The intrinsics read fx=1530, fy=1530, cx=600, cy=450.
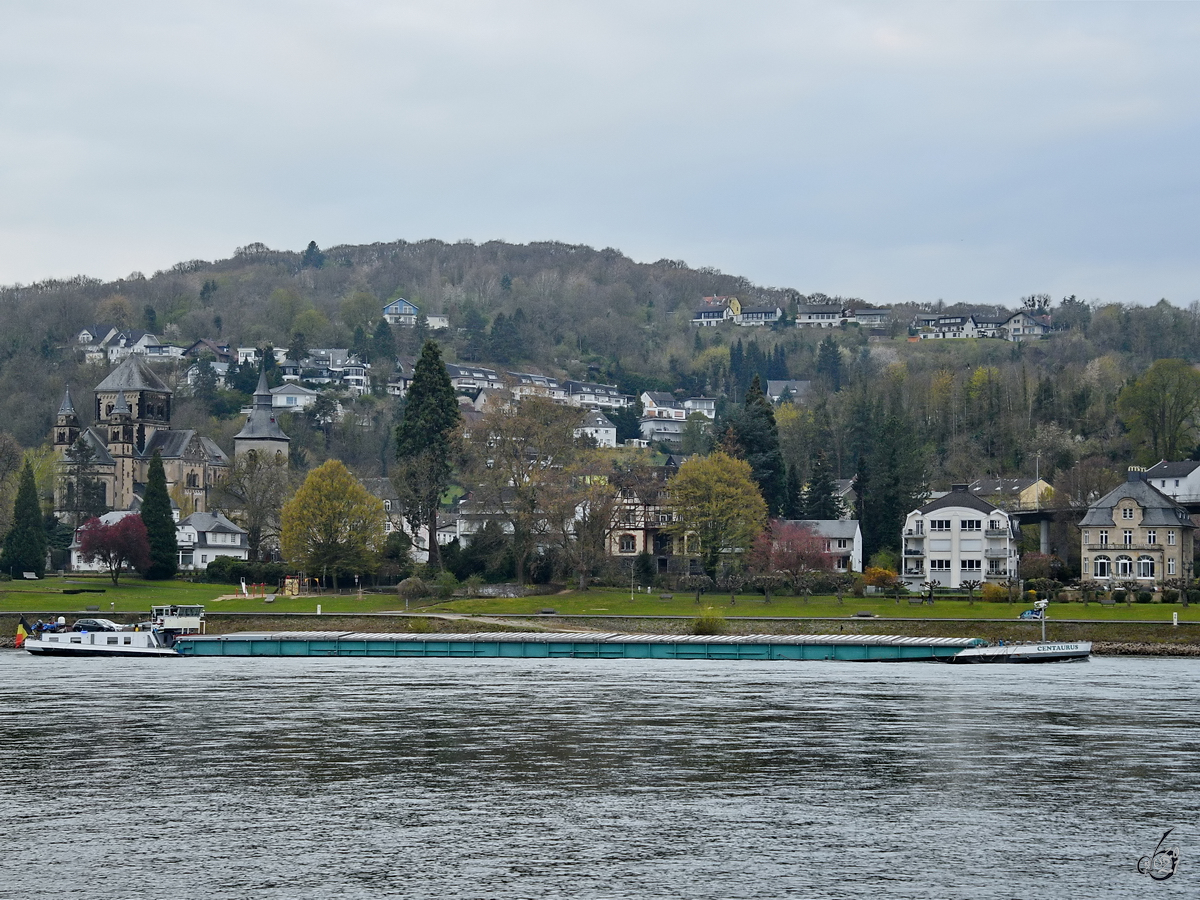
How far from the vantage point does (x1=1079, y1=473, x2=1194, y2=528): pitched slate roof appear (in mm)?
106438

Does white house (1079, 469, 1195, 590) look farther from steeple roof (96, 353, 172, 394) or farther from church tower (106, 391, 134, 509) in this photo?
steeple roof (96, 353, 172, 394)

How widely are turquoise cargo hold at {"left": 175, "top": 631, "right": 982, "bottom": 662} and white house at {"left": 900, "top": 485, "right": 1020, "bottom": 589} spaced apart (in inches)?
1353

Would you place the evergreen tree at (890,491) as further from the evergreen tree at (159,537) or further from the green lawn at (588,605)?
the evergreen tree at (159,537)

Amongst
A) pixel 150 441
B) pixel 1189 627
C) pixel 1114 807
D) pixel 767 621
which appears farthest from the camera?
pixel 150 441

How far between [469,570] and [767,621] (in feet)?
92.0

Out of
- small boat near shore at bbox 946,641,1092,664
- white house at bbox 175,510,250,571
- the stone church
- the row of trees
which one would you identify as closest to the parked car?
the row of trees

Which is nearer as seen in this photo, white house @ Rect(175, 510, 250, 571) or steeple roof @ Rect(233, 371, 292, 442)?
white house @ Rect(175, 510, 250, 571)

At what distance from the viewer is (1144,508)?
350 ft

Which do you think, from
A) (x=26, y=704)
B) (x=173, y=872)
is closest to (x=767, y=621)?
(x=26, y=704)

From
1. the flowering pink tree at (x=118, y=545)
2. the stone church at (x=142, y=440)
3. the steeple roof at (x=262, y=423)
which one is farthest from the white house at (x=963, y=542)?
the steeple roof at (x=262, y=423)

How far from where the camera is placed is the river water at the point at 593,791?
85.6 ft

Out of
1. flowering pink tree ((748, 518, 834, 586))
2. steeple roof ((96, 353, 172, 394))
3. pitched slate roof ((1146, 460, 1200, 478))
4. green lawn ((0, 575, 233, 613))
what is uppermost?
steeple roof ((96, 353, 172, 394))

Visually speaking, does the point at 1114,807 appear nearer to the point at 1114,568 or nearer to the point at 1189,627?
the point at 1189,627

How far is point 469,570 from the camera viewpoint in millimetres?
107438
